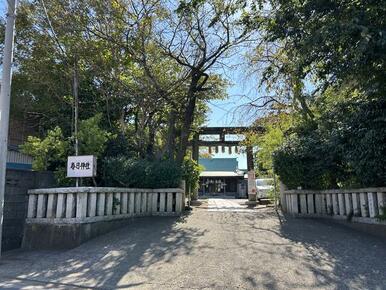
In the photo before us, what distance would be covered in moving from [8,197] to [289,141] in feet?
24.8

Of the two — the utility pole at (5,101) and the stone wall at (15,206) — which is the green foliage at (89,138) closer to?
the stone wall at (15,206)

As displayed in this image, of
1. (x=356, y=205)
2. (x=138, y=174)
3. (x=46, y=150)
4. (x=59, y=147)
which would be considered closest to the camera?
(x=356, y=205)

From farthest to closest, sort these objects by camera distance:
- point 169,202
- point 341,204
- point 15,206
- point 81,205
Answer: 1. point 169,202
2. point 341,204
3. point 15,206
4. point 81,205

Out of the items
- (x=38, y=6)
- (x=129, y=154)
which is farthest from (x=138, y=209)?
(x=38, y=6)

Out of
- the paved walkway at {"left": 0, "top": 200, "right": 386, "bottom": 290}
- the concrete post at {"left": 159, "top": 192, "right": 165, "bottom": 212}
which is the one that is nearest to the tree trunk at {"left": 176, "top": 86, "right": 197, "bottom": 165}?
the concrete post at {"left": 159, "top": 192, "right": 165, "bottom": 212}

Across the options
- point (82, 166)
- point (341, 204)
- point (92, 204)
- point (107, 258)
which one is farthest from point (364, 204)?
point (82, 166)

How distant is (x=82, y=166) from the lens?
695 cm

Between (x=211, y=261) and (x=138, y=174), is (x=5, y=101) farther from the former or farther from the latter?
(x=211, y=261)

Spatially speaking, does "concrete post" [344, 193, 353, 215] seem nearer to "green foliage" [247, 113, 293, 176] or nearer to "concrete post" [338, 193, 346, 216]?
"concrete post" [338, 193, 346, 216]

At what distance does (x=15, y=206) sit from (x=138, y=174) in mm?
3320

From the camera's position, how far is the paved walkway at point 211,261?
4.50 metres

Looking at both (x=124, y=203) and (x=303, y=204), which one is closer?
(x=124, y=203)

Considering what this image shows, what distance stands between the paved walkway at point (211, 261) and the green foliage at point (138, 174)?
6.68 ft

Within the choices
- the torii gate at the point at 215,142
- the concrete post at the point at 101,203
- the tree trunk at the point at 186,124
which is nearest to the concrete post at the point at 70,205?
the concrete post at the point at 101,203
